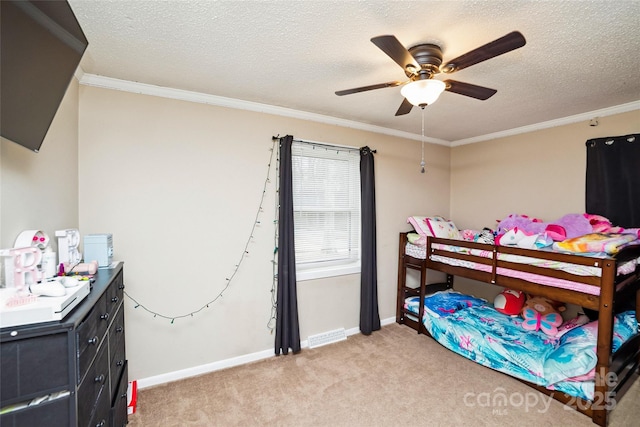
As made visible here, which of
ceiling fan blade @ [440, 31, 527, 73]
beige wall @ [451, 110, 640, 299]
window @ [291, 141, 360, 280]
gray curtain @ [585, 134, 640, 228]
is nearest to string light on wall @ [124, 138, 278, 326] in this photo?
window @ [291, 141, 360, 280]

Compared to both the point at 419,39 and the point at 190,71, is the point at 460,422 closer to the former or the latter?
the point at 419,39

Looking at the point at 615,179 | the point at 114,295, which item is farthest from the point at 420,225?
the point at 114,295

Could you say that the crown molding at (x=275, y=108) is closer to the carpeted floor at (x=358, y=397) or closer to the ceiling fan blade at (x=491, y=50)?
the ceiling fan blade at (x=491, y=50)

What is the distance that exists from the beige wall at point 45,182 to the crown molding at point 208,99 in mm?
156

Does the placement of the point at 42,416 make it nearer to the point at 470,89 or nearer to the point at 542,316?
the point at 470,89

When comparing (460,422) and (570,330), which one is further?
(570,330)

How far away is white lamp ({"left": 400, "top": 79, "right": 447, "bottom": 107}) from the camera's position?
1526 millimetres

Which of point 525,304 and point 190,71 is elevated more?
point 190,71

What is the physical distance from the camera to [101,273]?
1599 millimetres

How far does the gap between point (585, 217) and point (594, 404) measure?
1.45 m

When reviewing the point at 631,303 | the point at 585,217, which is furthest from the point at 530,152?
the point at 631,303

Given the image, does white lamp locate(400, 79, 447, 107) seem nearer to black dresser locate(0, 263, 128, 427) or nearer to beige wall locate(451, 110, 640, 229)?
black dresser locate(0, 263, 128, 427)

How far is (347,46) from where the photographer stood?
1.62 m

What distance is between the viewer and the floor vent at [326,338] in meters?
2.81
